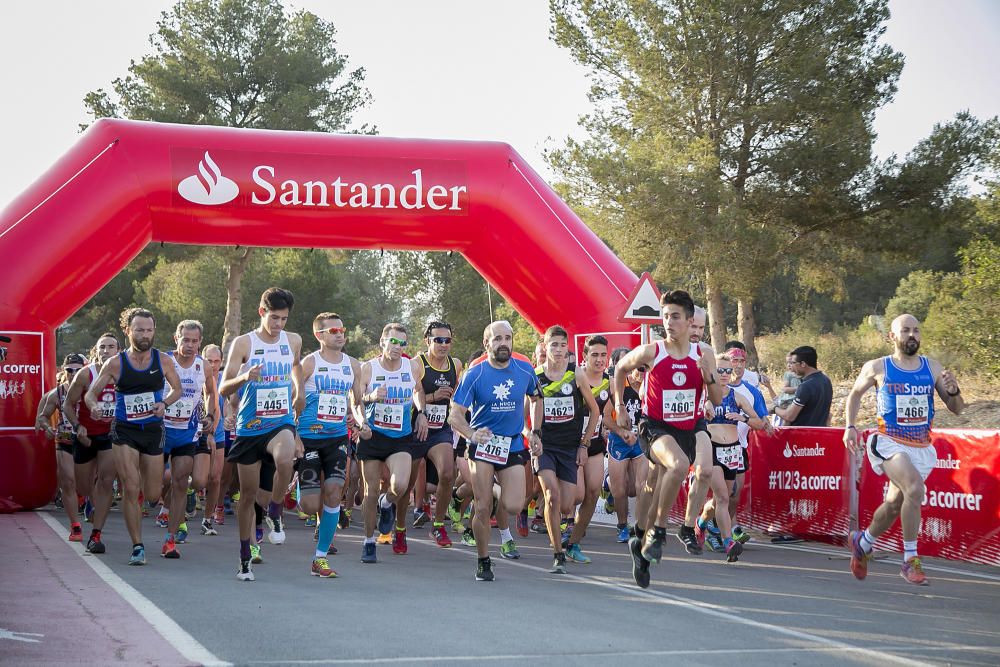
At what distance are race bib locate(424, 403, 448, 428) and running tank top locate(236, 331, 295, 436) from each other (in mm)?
2873

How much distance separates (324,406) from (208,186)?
6.05m

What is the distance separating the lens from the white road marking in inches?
235

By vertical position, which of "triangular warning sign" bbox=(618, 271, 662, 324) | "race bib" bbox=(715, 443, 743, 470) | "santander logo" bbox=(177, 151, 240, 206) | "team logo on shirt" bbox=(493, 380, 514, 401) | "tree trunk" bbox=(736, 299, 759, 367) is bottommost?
"race bib" bbox=(715, 443, 743, 470)

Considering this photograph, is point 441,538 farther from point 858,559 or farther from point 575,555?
point 858,559

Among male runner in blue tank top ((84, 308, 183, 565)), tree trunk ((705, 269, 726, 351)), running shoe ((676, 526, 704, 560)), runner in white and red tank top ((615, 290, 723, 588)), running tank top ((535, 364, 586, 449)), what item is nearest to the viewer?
runner in white and red tank top ((615, 290, 723, 588))

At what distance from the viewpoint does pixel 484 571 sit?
9258mm

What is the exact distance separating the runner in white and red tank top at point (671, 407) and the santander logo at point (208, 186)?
773cm

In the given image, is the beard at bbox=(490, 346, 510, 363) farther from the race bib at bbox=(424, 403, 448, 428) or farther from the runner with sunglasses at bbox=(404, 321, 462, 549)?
the race bib at bbox=(424, 403, 448, 428)

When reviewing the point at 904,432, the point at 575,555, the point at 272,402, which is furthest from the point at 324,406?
the point at 904,432

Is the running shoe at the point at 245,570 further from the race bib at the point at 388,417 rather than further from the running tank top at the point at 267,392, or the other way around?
the race bib at the point at 388,417

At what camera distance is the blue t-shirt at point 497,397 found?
31.1 ft

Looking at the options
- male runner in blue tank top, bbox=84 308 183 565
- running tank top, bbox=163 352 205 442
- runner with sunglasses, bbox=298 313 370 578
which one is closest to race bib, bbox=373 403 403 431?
runner with sunglasses, bbox=298 313 370 578

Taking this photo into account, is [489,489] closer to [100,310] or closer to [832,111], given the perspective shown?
[832,111]

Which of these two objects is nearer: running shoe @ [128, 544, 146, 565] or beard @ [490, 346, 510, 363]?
beard @ [490, 346, 510, 363]
